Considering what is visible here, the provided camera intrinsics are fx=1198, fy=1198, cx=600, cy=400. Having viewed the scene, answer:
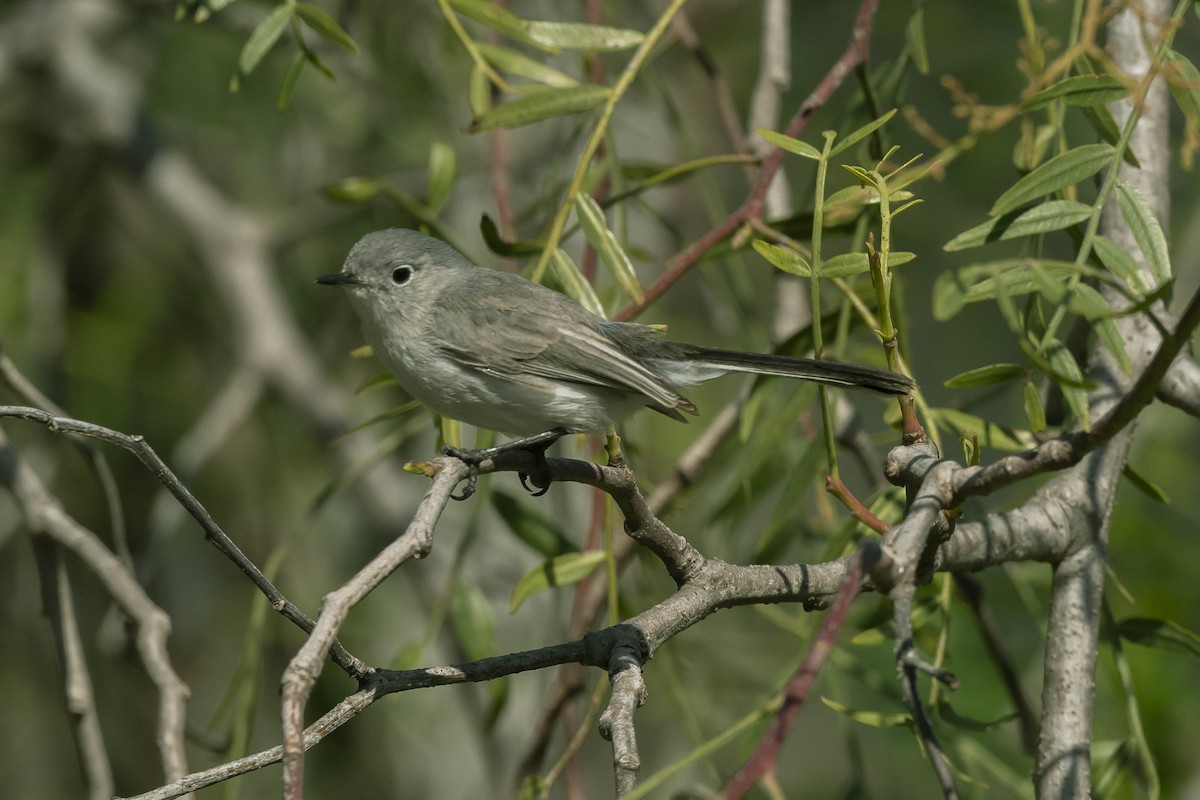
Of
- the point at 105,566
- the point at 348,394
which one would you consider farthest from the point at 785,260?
the point at 348,394

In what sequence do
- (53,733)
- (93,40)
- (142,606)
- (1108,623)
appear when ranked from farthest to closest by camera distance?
(53,733) < (93,40) < (142,606) < (1108,623)

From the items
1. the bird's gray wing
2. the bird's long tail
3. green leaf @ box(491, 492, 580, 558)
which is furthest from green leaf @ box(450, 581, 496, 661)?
the bird's long tail

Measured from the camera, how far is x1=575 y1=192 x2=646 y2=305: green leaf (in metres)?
2.15

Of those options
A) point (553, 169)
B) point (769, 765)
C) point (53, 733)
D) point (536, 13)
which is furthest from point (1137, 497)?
point (53, 733)

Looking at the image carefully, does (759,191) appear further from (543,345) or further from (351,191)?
(351,191)

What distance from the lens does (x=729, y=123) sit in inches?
119

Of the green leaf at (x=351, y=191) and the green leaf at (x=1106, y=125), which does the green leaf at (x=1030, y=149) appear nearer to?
the green leaf at (x=1106, y=125)

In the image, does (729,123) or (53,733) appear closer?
(729,123)

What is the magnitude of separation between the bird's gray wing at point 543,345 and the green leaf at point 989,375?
0.79 metres

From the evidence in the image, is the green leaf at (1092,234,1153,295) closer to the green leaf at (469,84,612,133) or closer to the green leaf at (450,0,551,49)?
the green leaf at (469,84,612,133)

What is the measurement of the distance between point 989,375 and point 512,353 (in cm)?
116

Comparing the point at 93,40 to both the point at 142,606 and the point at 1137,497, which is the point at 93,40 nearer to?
the point at 142,606

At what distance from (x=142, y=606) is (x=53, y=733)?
2117mm

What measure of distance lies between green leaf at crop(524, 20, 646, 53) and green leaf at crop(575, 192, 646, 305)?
14.3 inches
